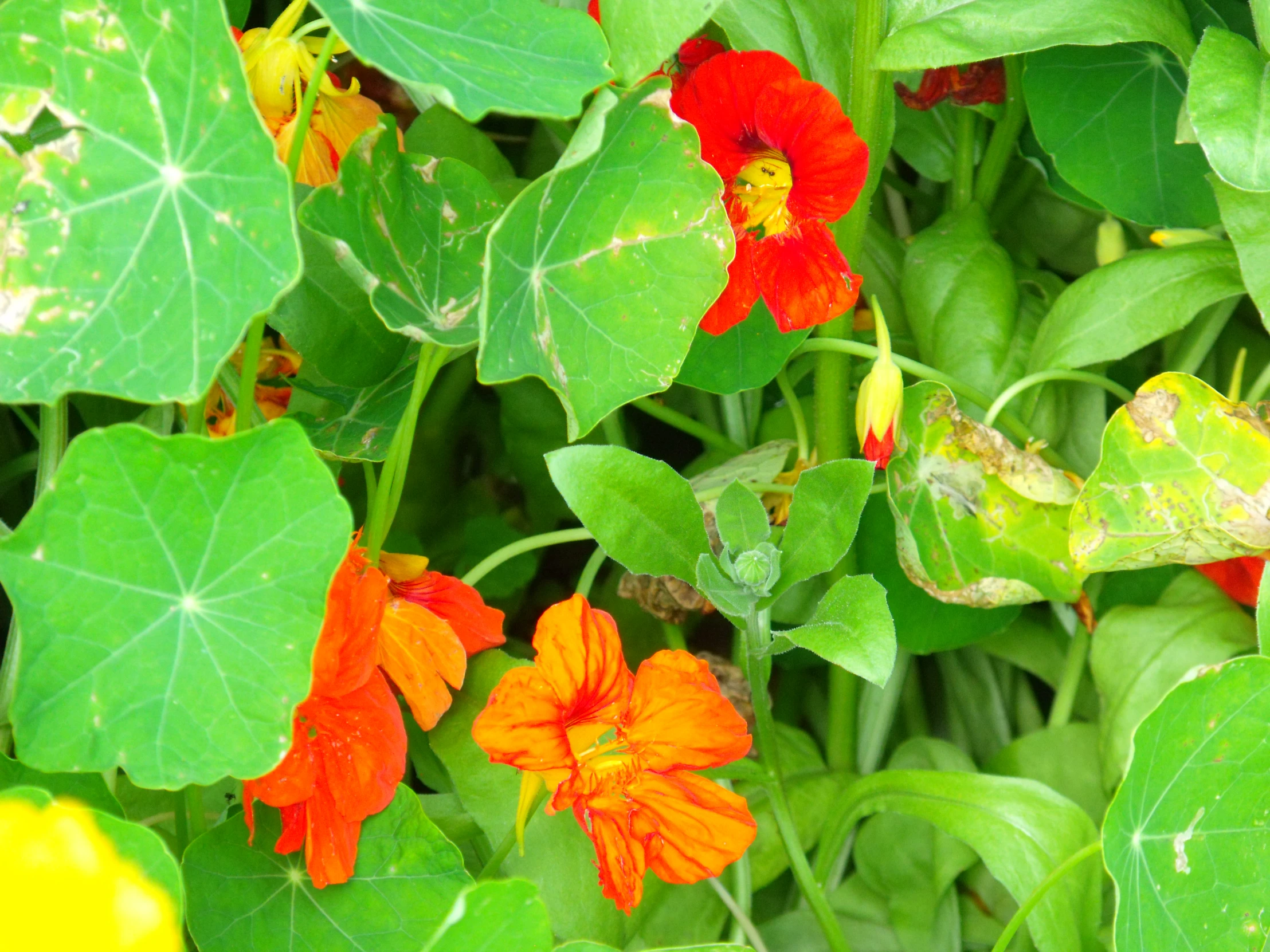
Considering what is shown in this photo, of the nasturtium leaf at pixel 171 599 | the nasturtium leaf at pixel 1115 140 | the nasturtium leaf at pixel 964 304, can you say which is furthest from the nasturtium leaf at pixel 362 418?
the nasturtium leaf at pixel 1115 140

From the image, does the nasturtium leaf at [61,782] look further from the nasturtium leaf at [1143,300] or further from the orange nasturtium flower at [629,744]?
the nasturtium leaf at [1143,300]

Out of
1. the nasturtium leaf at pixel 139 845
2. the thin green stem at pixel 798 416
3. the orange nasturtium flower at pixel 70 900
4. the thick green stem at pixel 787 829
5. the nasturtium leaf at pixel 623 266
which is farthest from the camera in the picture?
the thin green stem at pixel 798 416

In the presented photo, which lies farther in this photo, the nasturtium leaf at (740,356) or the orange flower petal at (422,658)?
the nasturtium leaf at (740,356)

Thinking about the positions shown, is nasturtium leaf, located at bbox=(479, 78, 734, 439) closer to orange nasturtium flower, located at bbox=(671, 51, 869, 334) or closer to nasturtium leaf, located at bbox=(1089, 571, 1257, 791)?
orange nasturtium flower, located at bbox=(671, 51, 869, 334)

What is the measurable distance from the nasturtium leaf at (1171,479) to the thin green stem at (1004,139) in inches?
9.4

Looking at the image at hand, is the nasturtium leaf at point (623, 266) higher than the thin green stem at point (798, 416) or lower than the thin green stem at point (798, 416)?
higher

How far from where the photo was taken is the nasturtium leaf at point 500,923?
17.2 inches

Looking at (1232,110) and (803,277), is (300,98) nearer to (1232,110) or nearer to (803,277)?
(803,277)

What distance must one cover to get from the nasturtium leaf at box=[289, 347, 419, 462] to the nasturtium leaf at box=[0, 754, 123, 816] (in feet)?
0.63

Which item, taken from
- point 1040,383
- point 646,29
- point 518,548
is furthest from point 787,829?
point 646,29

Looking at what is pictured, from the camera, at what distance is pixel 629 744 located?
0.56 m

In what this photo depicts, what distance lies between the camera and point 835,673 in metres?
0.78

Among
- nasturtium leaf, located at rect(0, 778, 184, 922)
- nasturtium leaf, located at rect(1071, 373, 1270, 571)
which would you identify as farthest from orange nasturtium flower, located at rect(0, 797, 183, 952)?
nasturtium leaf, located at rect(1071, 373, 1270, 571)

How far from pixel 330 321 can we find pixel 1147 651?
0.56m
